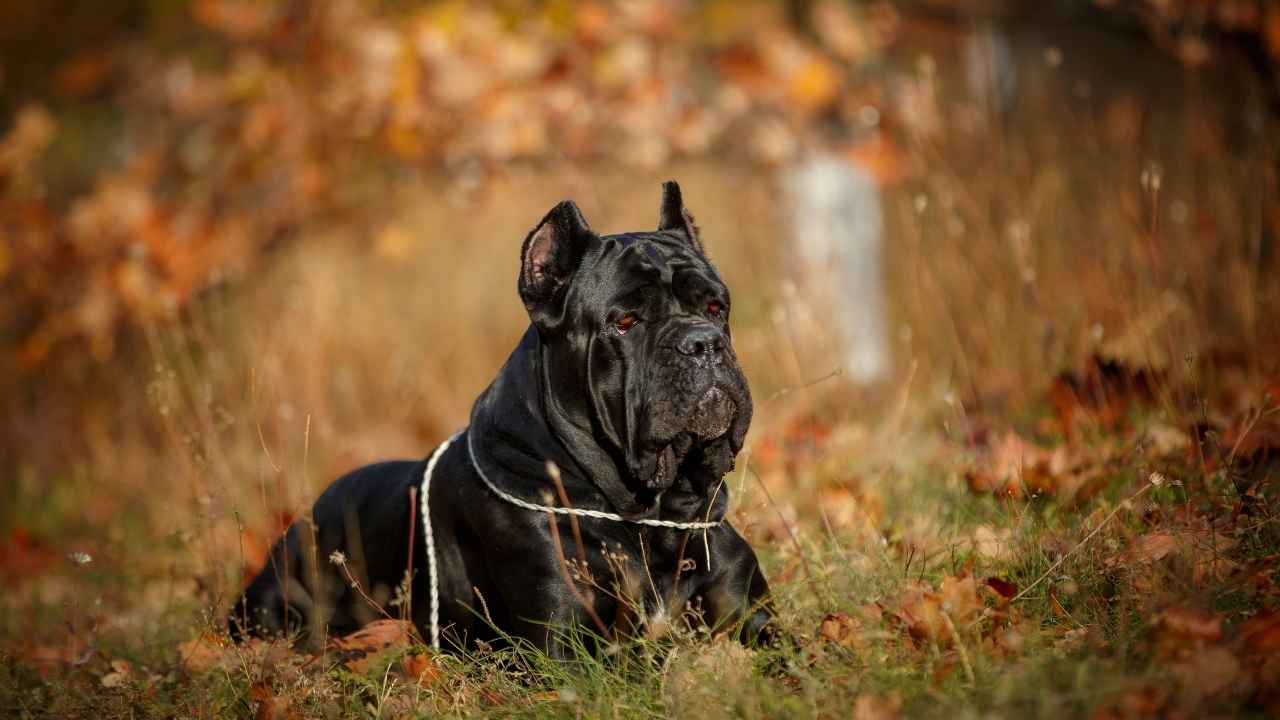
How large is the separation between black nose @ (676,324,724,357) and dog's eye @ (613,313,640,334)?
0.58 ft

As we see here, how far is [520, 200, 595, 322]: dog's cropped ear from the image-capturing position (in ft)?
10.6

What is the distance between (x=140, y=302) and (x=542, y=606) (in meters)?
5.10

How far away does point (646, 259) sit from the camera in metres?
3.20

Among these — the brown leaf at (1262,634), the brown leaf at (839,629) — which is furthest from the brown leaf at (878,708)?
the brown leaf at (1262,634)

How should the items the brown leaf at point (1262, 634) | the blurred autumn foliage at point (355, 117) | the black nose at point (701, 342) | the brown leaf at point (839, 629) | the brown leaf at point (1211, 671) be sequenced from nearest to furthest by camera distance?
the brown leaf at point (1211, 671)
the brown leaf at point (1262, 634)
the brown leaf at point (839, 629)
the black nose at point (701, 342)
the blurred autumn foliage at point (355, 117)

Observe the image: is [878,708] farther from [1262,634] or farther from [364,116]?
[364,116]

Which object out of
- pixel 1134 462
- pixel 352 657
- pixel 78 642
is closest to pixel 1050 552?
pixel 1134 462

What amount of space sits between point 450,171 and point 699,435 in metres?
5.30

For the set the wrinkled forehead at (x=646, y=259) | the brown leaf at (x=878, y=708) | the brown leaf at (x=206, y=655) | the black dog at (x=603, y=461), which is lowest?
the brown leaf at (x=206, y=655)

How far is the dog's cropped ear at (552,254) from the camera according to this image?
A: 3.22 m

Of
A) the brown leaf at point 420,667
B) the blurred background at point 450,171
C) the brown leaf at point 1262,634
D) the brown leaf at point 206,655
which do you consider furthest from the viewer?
the blurred background at point 450,171

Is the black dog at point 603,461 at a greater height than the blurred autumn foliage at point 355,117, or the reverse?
the blurred autumn foliage at point 355,117

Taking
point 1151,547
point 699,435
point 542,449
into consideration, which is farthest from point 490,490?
point 1151,547

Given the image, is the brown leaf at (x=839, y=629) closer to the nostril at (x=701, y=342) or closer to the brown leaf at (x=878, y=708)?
the brown leaf at (x=878, y=708)
